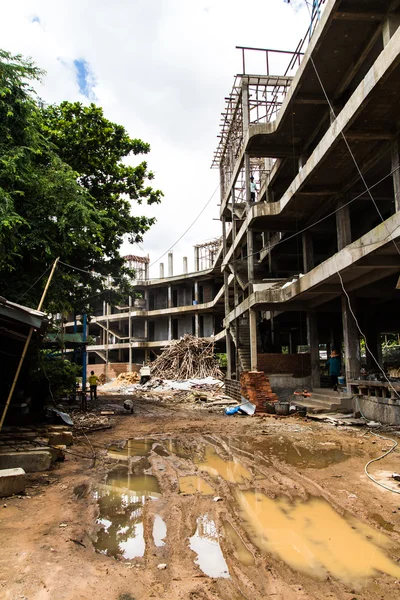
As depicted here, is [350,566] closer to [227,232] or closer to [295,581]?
[295,581]

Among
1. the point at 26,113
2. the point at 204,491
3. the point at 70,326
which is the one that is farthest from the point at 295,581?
the point at 70,326

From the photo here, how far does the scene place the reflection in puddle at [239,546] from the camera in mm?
3926

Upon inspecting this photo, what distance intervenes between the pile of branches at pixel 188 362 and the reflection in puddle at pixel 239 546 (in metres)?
24.8

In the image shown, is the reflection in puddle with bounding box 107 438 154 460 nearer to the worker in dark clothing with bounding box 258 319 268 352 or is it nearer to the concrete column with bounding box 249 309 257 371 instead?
the concrete column with bounding box 249 309 257 371

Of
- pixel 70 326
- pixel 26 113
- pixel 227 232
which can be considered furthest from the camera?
pixel 70 326

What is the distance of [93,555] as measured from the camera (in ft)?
13.3

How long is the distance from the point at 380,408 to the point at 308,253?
812 centimetres

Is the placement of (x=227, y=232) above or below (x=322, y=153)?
above

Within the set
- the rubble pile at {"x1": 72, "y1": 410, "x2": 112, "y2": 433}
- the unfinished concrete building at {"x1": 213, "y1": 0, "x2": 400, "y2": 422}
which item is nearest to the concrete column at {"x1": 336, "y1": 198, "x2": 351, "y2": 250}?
the unfinished concrete building at {"x1": 213, "y1": 0, "x2": 400, "y2": 422}

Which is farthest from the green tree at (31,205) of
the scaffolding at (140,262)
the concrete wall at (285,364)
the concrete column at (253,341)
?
the scaffolding at (140,262)

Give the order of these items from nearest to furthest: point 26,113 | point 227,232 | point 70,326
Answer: point 26,113 < point 227,232 < point 70,326

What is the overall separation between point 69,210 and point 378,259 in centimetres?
802

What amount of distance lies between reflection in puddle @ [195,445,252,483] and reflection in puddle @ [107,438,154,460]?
1.58m

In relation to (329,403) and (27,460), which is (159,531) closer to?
(27,460)
